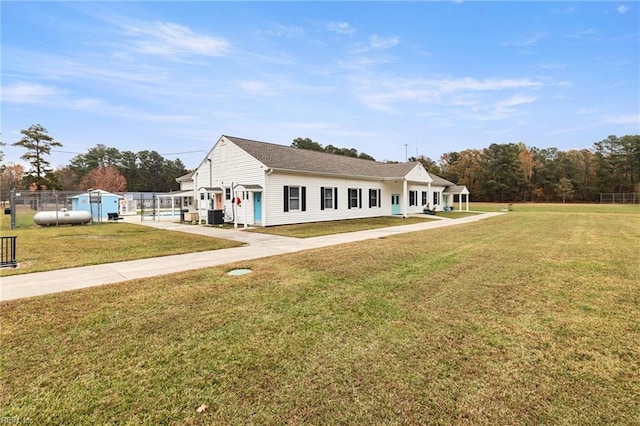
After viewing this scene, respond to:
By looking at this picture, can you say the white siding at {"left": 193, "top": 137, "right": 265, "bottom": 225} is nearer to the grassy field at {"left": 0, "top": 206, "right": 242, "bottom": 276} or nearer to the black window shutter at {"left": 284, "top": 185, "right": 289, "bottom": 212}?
the black window shutter at {"left": 284, "top": 185, "right": 289, "bottom": 212}

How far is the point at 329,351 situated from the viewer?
10.1ft

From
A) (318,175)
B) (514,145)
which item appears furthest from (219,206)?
(514,145)

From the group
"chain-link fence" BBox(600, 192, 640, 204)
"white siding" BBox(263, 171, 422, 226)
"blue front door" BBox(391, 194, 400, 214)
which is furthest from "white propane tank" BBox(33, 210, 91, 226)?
"chain-link fence" BBox(600, 192, 640, 204)

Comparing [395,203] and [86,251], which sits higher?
[395,203]

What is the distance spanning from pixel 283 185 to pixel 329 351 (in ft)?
47.1

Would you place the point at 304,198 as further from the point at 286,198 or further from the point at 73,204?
the point at 73,204

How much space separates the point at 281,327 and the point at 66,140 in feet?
174

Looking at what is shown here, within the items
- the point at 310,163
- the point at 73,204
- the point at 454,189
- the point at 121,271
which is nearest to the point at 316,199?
the point at 310,163

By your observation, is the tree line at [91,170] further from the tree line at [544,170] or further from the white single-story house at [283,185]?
the tree line at [544,170]

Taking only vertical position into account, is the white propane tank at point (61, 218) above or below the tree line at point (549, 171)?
below

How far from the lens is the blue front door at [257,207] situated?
1670 centimetres

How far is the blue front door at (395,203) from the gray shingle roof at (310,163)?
89.7 inches

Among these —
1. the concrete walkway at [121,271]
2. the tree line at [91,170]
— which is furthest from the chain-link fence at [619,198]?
the tree line at [91,170]

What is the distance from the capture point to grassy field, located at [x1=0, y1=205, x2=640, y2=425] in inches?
87.8
